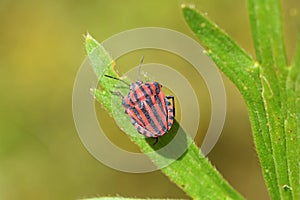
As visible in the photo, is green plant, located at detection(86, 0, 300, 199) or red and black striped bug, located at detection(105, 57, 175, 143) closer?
green plant, located at detection(86, 0, 300, 199)

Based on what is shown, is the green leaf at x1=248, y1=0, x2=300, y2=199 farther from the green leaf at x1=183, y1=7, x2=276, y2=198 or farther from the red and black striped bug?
the red and black striped bug

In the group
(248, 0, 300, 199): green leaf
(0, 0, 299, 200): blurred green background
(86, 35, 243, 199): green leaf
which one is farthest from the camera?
(0, 0, 299, 200): blurred green background

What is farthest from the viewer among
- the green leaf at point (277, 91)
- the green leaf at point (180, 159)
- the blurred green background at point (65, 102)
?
the blurred green background at point (65, 102)

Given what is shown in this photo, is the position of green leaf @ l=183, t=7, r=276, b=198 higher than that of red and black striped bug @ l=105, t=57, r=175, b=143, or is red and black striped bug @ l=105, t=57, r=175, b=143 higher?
green leaf @ l=183, t=7, r=276, b=198

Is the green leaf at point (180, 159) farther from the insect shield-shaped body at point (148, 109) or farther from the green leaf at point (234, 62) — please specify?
the green leaf at point (234, 62)

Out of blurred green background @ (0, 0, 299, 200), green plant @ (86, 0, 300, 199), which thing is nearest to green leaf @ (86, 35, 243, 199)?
green plant @ (86, 0, 300, 199)

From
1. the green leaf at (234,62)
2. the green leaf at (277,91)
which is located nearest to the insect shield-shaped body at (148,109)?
the green leaf at (234,62)

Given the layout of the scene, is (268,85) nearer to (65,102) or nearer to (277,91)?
(277,91)

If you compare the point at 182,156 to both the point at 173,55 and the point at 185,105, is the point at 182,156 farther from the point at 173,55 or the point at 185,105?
the point at 173,55
